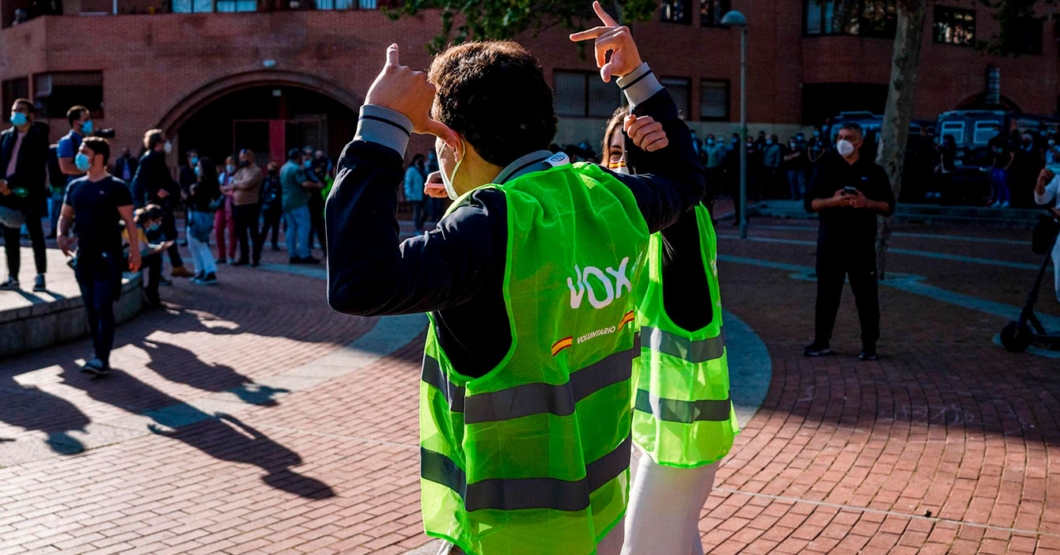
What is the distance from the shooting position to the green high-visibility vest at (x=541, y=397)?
2027 millimetres

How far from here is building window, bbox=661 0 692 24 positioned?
34.2m

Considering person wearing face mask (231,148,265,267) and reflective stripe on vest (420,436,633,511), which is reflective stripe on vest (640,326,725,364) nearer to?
reflective stripe on vest (420,436,633,511)

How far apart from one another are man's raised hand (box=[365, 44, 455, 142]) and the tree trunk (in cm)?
1213

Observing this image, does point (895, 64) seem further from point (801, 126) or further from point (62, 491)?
point (801, 126)

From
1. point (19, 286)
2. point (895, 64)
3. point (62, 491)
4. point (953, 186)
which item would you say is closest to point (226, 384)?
point (62, 491)

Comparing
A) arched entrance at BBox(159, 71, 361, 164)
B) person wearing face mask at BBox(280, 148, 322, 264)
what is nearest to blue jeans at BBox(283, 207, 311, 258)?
person wearing face mask at BBox(280, 148, 322, 264)

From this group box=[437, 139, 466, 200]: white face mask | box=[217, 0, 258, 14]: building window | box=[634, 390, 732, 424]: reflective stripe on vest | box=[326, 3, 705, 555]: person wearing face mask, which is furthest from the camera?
box=[217, 0, 258, 14]: building window

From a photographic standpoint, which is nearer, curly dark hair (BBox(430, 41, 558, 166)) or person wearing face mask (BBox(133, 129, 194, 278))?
curly dark hair (BBox(430, 41, 558, 166))

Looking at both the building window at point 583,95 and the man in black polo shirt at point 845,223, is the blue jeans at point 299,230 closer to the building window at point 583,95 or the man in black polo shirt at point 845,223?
the man in black polo shirt at point 845,223

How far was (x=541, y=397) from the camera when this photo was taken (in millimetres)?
2051

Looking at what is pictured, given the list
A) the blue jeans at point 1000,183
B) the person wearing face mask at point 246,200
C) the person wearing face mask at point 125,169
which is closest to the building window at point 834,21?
the blue jeans at point 1000,183

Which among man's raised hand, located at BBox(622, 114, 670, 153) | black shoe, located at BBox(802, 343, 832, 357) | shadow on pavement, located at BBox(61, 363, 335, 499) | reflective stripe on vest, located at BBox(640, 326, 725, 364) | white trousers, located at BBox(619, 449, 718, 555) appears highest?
man's raised hand, located at BBox(622, 114, 670, 153)

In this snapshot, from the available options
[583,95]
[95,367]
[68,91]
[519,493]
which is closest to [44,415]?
[95,367]

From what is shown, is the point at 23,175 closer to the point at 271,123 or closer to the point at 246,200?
the point at 246,200
